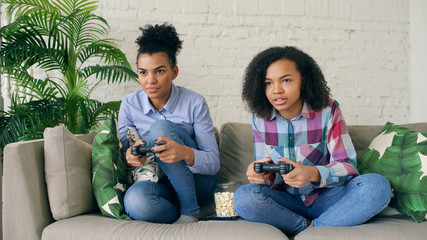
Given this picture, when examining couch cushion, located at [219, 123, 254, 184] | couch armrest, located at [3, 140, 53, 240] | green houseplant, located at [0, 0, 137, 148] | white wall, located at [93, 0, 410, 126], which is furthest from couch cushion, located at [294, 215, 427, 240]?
white wall, located at [93, 0, 410, 126]

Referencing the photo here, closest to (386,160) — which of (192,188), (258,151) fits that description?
(258,151)

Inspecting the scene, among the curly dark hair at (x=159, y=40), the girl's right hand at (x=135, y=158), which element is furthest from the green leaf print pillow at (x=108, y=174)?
the curly dark hair at (x=159, y=40)

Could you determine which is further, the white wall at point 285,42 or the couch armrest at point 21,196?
the white wall at point 285,42

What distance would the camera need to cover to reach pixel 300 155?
1658mm

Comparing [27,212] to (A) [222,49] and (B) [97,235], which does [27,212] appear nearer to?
(B) [97,235]

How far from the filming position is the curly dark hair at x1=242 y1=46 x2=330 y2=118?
168cm

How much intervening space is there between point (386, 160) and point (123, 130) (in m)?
1.15

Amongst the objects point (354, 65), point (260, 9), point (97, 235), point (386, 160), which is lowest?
point (97, 235)

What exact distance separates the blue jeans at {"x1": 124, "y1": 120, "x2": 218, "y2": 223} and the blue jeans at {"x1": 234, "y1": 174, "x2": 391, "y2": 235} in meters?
0.24

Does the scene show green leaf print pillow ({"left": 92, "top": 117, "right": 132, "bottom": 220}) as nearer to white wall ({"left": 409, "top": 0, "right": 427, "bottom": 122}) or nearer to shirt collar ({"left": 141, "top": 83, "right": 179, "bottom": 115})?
shirt collar ({"left": 141, "top": 83, "right": 179, "bottom": 115})

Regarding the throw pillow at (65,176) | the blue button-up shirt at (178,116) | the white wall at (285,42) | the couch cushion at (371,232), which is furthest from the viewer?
the white wall at (285,42)

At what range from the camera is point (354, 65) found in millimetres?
3086

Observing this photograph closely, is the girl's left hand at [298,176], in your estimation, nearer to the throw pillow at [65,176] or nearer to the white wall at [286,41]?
the throw pillow at [65,176]

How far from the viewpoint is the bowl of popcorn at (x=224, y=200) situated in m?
1.68
